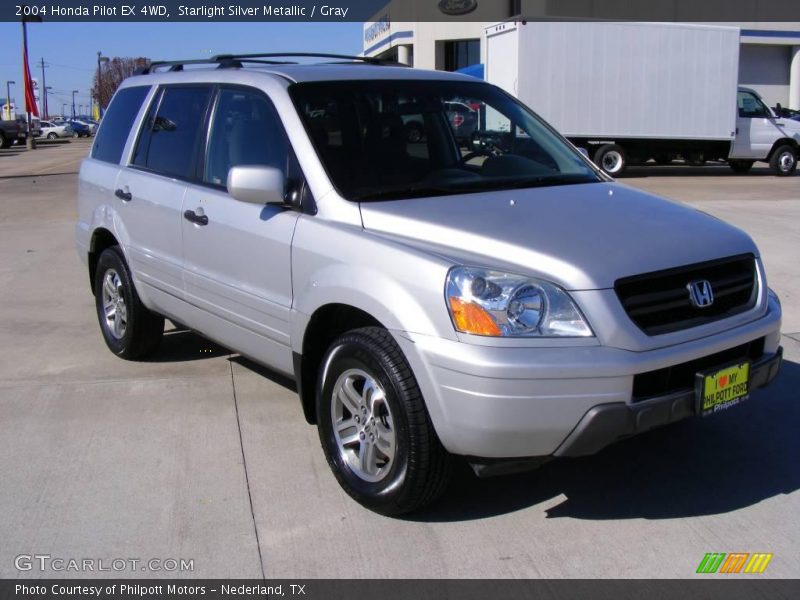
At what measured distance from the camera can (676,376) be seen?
3477 mm

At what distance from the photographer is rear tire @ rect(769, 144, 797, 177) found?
21.1 metres

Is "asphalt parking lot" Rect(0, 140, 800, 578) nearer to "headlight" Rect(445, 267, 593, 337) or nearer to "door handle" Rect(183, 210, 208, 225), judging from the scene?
"headlight" Rect(445, 267, 593, 337)

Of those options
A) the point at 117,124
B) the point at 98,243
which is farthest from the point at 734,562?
the point at 117,124

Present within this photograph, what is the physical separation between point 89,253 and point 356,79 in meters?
2.79

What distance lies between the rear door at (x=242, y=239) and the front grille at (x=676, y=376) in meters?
1.66

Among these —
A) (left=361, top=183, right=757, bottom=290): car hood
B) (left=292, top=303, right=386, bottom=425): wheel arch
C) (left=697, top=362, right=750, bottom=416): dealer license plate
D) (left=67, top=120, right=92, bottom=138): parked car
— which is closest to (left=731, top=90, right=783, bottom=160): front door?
(left=361, top=183, right=757, bottom=290): car hood

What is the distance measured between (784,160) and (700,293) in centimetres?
1957

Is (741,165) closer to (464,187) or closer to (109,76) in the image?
(464,187)

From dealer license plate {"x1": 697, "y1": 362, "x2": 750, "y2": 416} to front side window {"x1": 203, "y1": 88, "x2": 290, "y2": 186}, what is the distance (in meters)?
2.13

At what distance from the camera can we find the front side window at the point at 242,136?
440cm

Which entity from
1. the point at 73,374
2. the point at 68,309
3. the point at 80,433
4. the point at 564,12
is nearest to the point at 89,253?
the point at 73,374

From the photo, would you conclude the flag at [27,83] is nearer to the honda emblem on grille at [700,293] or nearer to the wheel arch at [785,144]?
the wheel arch at [785,144]

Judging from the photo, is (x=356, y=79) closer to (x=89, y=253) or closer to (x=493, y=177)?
(x=493, y=177)

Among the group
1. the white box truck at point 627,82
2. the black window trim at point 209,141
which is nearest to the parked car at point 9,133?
the white box truck at point 627,82
